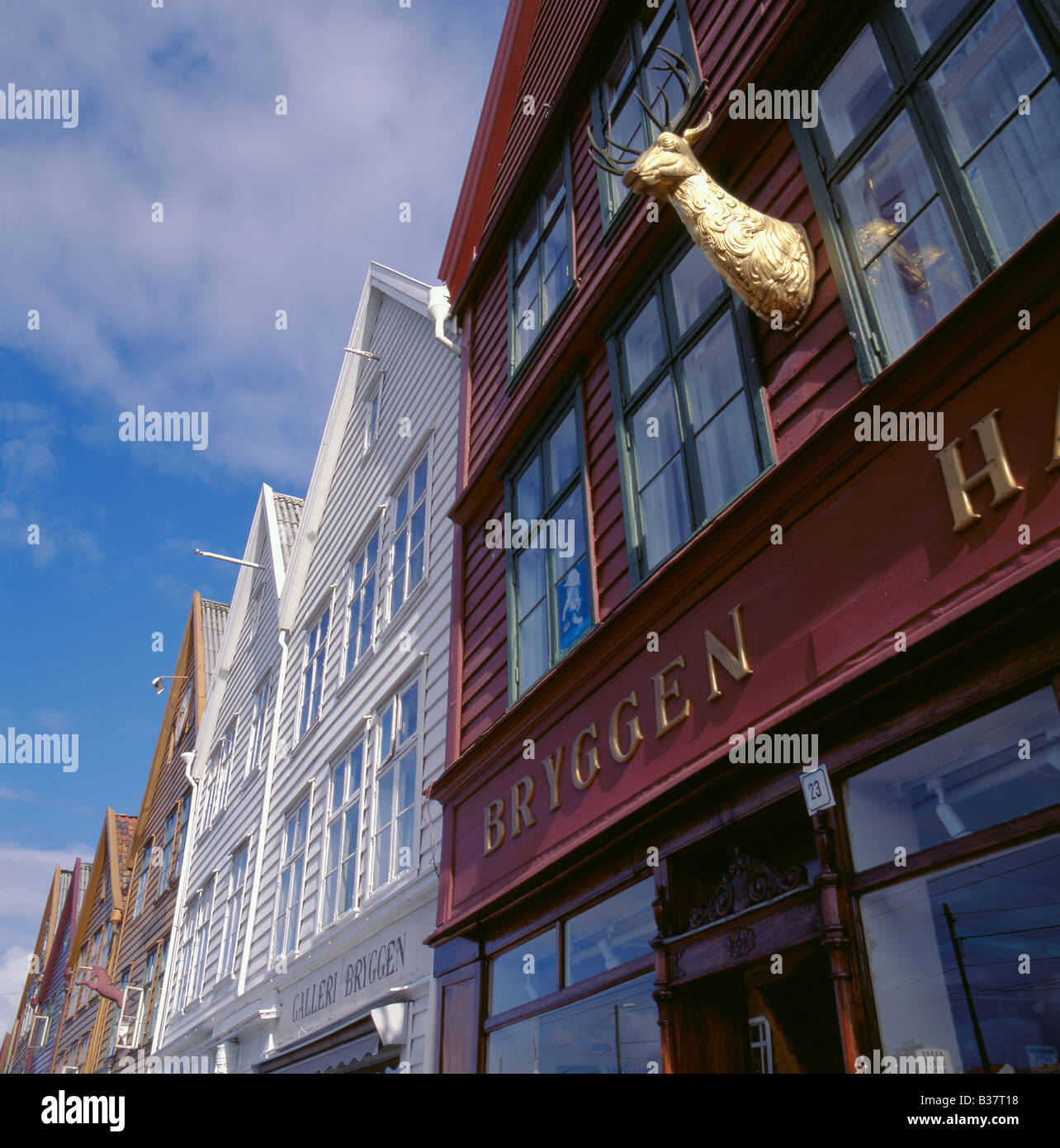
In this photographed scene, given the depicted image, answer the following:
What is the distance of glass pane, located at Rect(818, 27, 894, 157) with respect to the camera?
4.99 m

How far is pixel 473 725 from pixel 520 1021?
248 centimetres

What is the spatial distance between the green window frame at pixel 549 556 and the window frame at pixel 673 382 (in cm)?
52

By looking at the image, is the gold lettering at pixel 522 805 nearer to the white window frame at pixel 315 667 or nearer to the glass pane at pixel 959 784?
the glass pane at pixel 959 784

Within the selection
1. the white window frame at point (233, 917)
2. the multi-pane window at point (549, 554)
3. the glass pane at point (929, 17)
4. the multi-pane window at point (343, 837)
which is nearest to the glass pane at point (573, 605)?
the multi-pane window at point (549, 554)

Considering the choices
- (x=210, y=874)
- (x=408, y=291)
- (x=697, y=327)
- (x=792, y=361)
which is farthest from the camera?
(x=210, y=874)

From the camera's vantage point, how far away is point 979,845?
3.62 metres

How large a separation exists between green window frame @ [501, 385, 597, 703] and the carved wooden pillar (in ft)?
8.27

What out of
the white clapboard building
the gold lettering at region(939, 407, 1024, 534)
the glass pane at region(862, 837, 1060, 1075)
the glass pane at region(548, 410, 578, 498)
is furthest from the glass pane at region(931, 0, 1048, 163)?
the white clapboard building

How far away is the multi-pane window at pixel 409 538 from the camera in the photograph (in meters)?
11.5

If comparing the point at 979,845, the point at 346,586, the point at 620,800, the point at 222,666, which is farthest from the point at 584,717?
the point at 222,666

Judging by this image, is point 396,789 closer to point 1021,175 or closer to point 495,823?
point 495,823

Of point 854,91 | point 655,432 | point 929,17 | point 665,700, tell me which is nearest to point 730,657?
point 665,700

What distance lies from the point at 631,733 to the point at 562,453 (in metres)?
2.81

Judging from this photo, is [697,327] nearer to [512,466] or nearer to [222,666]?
[512,466]
